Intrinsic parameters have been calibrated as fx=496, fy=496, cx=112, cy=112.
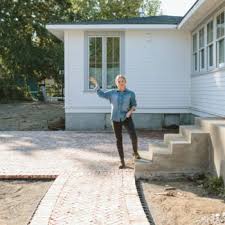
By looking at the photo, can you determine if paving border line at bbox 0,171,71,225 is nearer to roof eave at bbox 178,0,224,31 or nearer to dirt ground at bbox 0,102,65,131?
roof eave at bbox 178,0,224,31

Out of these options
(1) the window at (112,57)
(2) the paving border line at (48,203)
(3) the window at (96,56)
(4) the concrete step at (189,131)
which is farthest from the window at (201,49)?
(2) the paving border line at (48,203)

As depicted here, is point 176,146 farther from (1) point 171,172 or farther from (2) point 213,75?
(2) point 213,75

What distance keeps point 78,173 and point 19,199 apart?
64.6 inches

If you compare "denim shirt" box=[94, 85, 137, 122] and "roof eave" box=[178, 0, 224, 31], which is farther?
"roof eave" box=[178, 0, 224, 31]

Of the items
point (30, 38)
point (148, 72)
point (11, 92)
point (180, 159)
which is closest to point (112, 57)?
point (148, 72)

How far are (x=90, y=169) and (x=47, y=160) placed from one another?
1.49 meters

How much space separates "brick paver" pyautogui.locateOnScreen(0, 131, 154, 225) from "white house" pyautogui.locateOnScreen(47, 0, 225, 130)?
1.75 m

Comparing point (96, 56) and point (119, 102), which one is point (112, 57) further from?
point (119, 102)

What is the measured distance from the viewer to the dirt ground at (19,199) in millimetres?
6293

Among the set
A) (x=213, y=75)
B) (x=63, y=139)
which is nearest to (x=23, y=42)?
(x=63, y=139)

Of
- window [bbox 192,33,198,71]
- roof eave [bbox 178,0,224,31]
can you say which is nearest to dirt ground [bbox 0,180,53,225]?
roof eave [bbox 178,0,224,31]

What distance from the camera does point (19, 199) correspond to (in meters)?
7.26

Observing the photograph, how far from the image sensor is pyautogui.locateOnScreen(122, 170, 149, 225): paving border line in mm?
5809

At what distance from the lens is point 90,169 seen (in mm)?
9117
